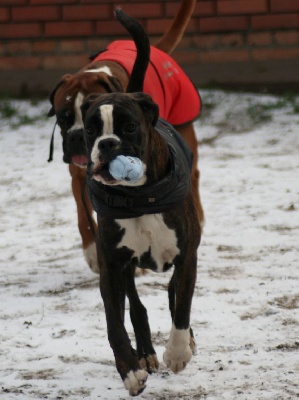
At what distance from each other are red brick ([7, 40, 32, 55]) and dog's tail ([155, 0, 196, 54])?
439cm

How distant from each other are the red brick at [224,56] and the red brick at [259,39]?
133 mm

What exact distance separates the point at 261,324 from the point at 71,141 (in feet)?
4.56

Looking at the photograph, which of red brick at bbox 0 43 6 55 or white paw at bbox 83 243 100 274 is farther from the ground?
white paw at bbox 83 243 100 274

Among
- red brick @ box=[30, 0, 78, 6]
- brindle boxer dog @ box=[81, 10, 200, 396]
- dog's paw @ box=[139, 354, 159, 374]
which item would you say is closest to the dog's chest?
brindle boxer dog @ box=[81, 10, 200, 396]

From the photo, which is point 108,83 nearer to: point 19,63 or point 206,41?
point 206,41

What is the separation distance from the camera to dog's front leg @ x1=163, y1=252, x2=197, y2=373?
3916 millimetres

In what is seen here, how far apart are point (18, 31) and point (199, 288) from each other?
601 cm

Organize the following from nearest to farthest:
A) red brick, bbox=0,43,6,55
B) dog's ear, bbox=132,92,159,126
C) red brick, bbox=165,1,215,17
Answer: dog's ear, bbox=132,92,159,126 < red brick, bbox=165,1,215,17 < red brick, bbox=0,43,6,55

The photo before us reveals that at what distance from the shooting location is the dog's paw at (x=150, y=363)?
414 centimetres

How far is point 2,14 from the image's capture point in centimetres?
1059

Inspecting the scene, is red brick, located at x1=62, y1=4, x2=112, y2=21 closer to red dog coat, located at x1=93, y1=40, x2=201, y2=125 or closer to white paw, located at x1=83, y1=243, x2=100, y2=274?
red dog coat, located at x1=93, y1=40, x2=201, y2=125

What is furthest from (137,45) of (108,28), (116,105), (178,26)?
(108,28)

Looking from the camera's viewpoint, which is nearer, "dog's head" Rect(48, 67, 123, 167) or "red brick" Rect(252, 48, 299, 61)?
"dog's head" Rect(48, 67, 123, 167)

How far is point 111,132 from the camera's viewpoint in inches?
138
